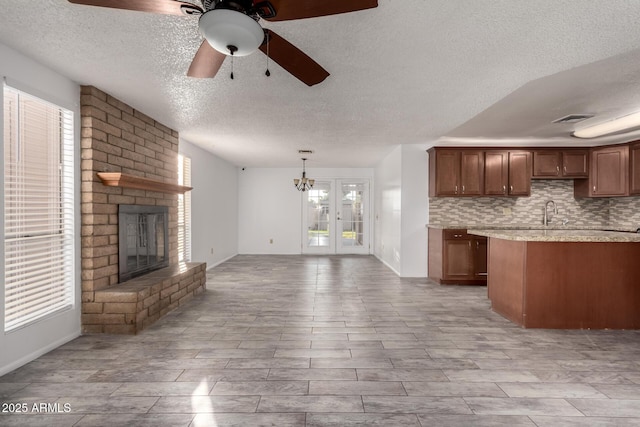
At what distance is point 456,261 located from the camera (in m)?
5.69

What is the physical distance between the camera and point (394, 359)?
9.27ft

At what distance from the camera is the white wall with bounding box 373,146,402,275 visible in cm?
650

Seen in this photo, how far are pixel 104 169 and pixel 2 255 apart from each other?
4.13 feet

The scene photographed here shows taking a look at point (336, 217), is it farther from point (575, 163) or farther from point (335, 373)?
point (335, 373)

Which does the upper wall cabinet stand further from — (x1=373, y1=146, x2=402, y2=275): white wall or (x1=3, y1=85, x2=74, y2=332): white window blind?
(x1=3, y1=85, x2=74, y2=332): white window blind

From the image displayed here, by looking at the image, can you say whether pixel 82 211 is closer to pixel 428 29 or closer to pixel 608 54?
pixel 428 29

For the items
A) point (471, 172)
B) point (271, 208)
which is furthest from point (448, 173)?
point (271, 208)

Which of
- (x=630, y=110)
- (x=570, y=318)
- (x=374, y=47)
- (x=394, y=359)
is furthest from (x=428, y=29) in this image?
(x=630, y=110)

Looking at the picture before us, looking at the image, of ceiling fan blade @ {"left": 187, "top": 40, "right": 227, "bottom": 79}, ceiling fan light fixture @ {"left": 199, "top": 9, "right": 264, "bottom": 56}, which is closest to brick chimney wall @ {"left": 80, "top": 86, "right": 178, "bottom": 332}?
ceiling fan blade @ {"left": 187, "top": 40, "right": 227, "bottom": 79}

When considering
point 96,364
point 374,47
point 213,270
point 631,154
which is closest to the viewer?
point 374,47

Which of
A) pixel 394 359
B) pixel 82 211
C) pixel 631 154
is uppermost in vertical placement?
pixel 631 154

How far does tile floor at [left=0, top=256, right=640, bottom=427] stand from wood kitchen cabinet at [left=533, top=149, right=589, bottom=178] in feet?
10.0

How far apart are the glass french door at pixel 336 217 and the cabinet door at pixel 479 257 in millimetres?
4112

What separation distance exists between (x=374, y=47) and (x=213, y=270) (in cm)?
558
